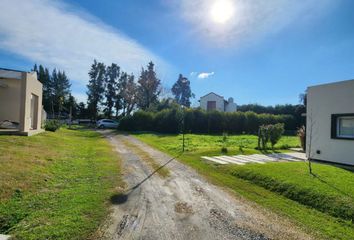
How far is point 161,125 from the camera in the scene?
2939cm

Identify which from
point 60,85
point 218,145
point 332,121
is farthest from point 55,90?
point 332,121

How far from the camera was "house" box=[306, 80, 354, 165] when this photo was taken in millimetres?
9773

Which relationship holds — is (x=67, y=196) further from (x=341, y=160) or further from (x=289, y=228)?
(x=341, y=160)

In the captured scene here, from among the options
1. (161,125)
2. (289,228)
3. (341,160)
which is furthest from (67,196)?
(161,125)

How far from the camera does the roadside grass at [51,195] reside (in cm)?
397

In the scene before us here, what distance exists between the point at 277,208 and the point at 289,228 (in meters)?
1.03

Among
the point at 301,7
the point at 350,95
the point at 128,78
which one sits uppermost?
the point at 128,78

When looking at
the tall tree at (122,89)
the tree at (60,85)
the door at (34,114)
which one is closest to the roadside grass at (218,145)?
the door at (34,114)

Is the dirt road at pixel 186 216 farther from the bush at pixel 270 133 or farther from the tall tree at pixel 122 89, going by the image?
the tall tree at pixel 122 89

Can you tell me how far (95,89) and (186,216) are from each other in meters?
49.7

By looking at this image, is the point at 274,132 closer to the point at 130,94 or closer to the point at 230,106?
the point at 230,106

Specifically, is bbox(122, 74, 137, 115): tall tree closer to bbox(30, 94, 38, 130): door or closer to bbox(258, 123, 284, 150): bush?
bbox(30, 94, 38, 130): door

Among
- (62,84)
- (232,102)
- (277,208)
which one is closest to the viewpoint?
(277,208)

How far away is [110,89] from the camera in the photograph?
169ft
